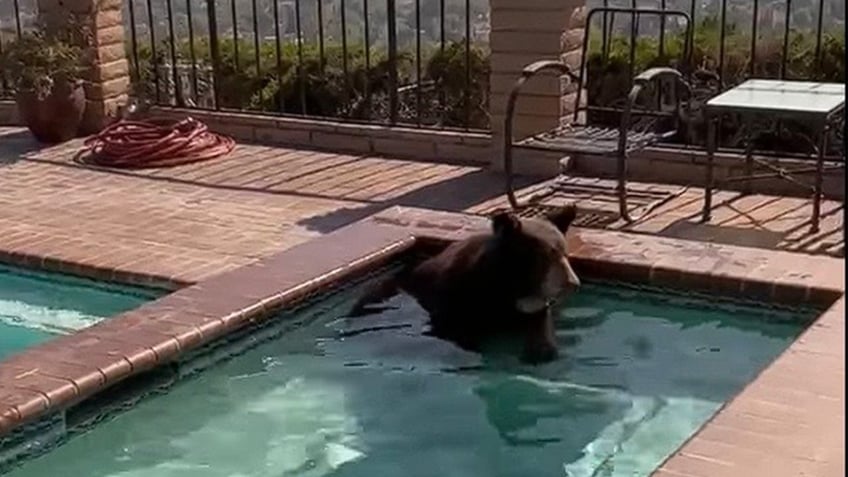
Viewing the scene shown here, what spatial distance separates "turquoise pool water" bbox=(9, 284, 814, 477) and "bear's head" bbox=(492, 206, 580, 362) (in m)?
0.11

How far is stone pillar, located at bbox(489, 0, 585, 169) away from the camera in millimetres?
6703

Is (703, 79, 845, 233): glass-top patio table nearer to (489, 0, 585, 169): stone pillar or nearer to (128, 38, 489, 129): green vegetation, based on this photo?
(489, 0, 585, 169): stone pillar

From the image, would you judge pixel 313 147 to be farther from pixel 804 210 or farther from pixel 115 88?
pixel 804 210

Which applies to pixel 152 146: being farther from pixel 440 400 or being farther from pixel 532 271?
pixel 440 400

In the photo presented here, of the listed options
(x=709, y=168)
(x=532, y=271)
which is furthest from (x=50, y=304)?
(x=709, y=168)

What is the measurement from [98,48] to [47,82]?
1.64 feet

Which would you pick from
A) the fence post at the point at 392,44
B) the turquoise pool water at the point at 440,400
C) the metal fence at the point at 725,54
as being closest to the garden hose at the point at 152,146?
the fence post at the point at 392,44

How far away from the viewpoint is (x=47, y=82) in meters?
7.82

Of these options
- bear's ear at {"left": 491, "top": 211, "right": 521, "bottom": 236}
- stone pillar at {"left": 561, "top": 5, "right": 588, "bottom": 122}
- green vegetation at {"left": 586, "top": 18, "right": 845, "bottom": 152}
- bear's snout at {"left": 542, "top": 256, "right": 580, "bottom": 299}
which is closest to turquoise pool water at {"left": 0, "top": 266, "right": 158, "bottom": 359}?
bear's ear at {"left": 491, "top": 211, "right": 521, "bottom": 236}

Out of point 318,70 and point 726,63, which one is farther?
point 318,70

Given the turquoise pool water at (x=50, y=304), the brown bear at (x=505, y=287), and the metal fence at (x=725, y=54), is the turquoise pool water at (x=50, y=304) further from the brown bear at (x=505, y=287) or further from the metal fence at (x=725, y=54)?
the metal fence at (x=725, y=54)

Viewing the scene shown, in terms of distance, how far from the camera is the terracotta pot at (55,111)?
26.0ft

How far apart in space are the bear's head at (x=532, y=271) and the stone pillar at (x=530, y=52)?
205 centimetres

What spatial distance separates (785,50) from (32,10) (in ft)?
18.1
